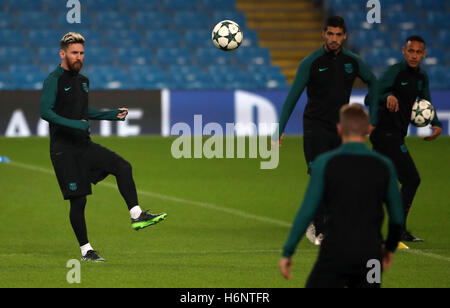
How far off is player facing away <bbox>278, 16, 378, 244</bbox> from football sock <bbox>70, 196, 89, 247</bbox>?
6.77 ft

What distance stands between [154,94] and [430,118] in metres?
12.9

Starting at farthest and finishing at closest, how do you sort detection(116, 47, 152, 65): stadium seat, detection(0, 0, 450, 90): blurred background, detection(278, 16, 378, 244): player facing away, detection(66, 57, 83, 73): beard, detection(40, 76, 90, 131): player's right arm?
detection(116, 47, 152, 65): stadium seat → detection(0, 0, 450, 90): blurred background → detection(278, 16, 378, 244): player facing away → detection(66, 57, 83, 73): beard → detection(40, 76, 90, 131): player's right arm

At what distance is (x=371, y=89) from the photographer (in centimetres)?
920

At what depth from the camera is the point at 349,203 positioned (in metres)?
5.03

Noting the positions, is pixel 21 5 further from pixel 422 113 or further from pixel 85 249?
pixel 85 249

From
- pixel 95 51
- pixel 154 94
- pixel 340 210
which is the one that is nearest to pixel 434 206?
pixel 340 210

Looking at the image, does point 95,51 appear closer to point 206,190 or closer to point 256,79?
point 256,79

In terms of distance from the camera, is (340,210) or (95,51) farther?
(95,51)

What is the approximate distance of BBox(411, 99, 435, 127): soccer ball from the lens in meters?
9.81

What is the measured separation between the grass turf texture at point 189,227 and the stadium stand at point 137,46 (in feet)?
19.2

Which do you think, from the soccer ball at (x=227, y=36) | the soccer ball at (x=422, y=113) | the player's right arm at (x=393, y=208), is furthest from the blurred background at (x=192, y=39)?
the player's right arm at (x=393, y=208)

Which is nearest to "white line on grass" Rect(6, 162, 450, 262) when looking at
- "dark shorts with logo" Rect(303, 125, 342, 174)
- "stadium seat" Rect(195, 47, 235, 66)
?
"dark shorts with logo" Rect(303, 125, 342, 174)

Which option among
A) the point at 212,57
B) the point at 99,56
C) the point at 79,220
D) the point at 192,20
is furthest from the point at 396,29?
the point at 79,220

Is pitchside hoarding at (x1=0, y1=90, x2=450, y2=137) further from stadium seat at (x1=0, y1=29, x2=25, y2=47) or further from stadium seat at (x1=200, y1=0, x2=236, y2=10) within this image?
stadium seat at (x1=200, y1=0, x2=236, y2=10)
